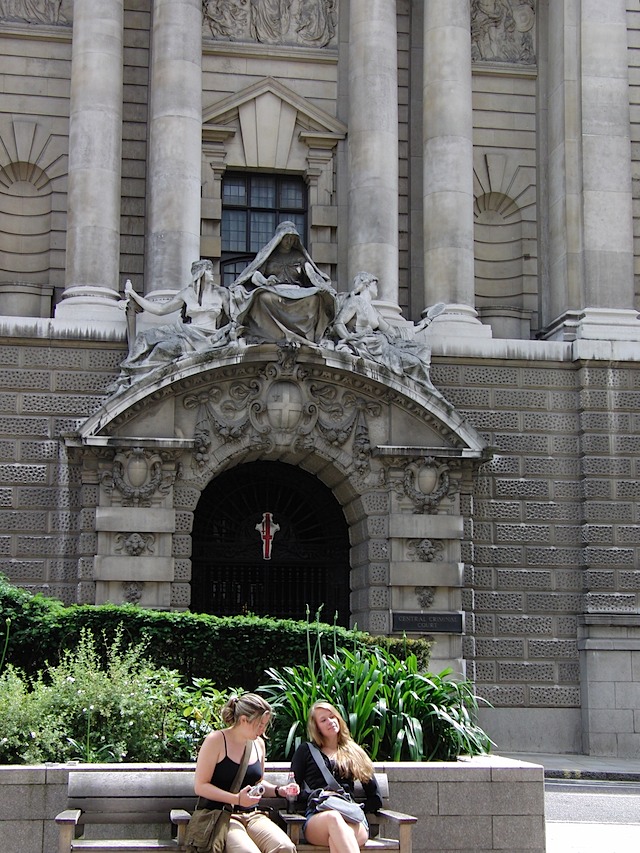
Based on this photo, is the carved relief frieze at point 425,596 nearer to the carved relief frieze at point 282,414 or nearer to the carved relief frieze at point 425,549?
the carved relief frieze at point 425,549

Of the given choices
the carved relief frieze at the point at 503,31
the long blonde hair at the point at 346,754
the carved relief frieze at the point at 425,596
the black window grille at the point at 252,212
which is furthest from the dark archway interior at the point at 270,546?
the long blonde hair at the point at 346,754

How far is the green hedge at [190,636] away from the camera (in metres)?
18.2

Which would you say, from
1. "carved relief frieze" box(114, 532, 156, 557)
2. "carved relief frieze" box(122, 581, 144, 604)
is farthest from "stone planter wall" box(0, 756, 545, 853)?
"carved relief frieze" box(114, 532, 156, 557)

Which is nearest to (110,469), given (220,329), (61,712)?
(220,329)

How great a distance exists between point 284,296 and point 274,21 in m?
7.94

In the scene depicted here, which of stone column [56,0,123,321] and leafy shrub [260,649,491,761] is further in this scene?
stone column [56,0,123,321]

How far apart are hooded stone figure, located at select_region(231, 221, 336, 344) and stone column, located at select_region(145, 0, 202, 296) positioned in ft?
5.99

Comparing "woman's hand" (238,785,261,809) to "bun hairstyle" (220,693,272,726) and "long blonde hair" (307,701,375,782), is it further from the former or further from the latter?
"long blonde hair" (307,701,375,782)

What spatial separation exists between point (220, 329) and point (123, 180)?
5.30 m

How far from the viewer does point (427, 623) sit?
24.7 metres

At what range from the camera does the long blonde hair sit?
1138cm

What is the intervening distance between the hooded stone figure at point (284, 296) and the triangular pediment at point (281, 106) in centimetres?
425

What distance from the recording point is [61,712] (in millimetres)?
13203

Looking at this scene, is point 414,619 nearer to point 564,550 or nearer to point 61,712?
point 564,550
